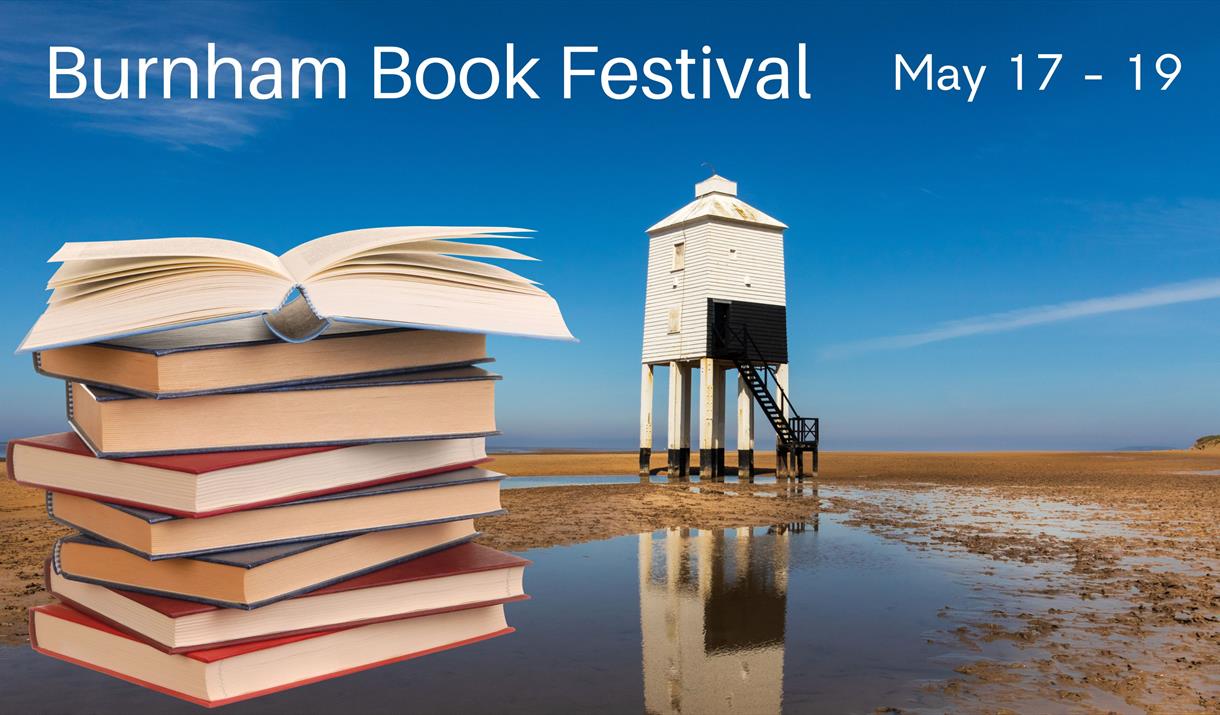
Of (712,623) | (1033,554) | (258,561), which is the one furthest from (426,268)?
(1033,554)

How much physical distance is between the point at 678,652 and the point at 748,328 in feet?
64.5

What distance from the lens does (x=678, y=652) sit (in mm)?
4527

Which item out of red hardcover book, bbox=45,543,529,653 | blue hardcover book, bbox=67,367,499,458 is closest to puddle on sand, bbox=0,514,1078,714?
red hardcover book, bbox=45,543,529,653

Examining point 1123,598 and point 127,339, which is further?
point 1123,598

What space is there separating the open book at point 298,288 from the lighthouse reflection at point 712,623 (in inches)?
72.2

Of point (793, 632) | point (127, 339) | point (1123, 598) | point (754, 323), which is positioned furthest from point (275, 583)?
point (754, 323)

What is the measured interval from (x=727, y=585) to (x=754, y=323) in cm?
1770

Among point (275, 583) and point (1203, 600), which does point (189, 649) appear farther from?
point (1203, 600)

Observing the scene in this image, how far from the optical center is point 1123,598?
6.45m

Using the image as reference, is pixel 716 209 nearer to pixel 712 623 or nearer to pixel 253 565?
pixel 712 623

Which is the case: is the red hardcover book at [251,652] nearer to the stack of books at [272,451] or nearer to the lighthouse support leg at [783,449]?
the stack of books at [272,451]

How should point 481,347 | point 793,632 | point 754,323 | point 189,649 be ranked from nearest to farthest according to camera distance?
point 189,649 → point 481,347 → point 793,632 → point 754,323

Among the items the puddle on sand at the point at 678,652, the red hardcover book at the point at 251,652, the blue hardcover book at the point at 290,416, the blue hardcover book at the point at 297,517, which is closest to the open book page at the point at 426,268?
the blue hardcover book at the point at 290,416

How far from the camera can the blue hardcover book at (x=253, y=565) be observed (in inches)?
111
